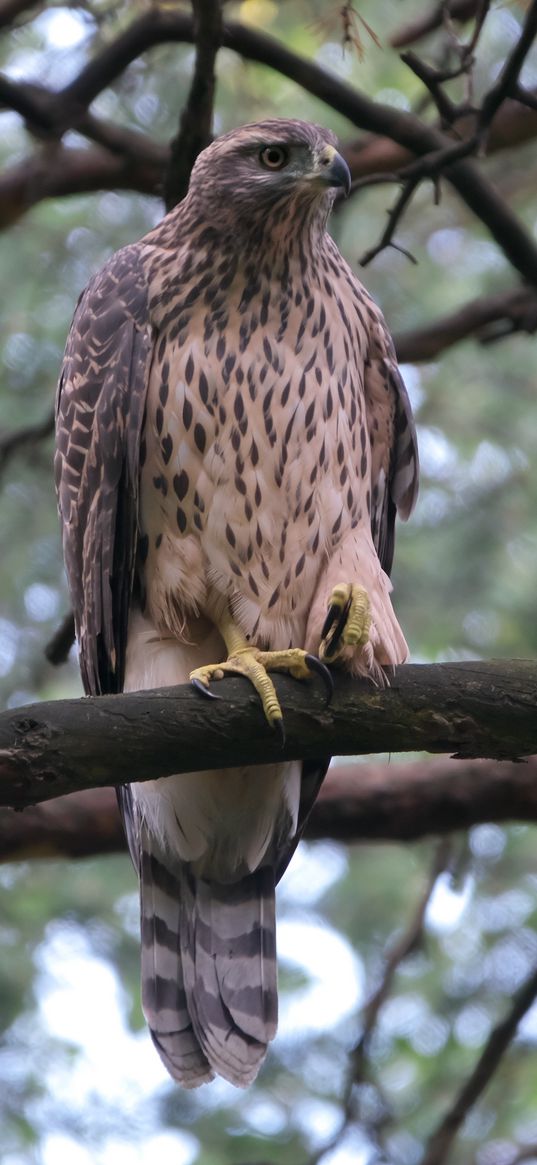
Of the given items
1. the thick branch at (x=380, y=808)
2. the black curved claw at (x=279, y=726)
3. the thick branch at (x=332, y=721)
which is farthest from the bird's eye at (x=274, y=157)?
the thick branch at (x=380, y=808)

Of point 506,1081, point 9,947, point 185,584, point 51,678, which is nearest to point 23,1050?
point 9,947

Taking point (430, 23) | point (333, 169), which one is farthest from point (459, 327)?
point (333, 169)

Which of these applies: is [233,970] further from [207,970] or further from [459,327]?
[459,327]

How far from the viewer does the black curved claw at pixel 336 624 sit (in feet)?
13.9

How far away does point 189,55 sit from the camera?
296 inches

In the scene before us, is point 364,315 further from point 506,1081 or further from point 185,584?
point 506,1081

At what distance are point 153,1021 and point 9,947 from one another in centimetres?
269

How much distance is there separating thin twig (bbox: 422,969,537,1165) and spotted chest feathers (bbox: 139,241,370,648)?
5.89 ft

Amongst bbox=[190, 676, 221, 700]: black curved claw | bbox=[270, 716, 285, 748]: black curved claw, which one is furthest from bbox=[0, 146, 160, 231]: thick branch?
bbox=[270, 716, 285, 748]: black curved claw

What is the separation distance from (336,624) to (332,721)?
0.59 m

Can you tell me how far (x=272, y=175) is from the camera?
4.66m

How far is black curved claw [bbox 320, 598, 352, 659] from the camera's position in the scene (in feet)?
13.9

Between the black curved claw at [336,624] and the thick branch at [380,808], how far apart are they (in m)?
1.66

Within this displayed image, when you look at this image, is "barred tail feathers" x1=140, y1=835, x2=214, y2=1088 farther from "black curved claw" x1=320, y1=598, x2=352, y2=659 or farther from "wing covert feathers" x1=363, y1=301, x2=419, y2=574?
"wing covert feathers" x1=363, y1=301, x2=419, y2=574
